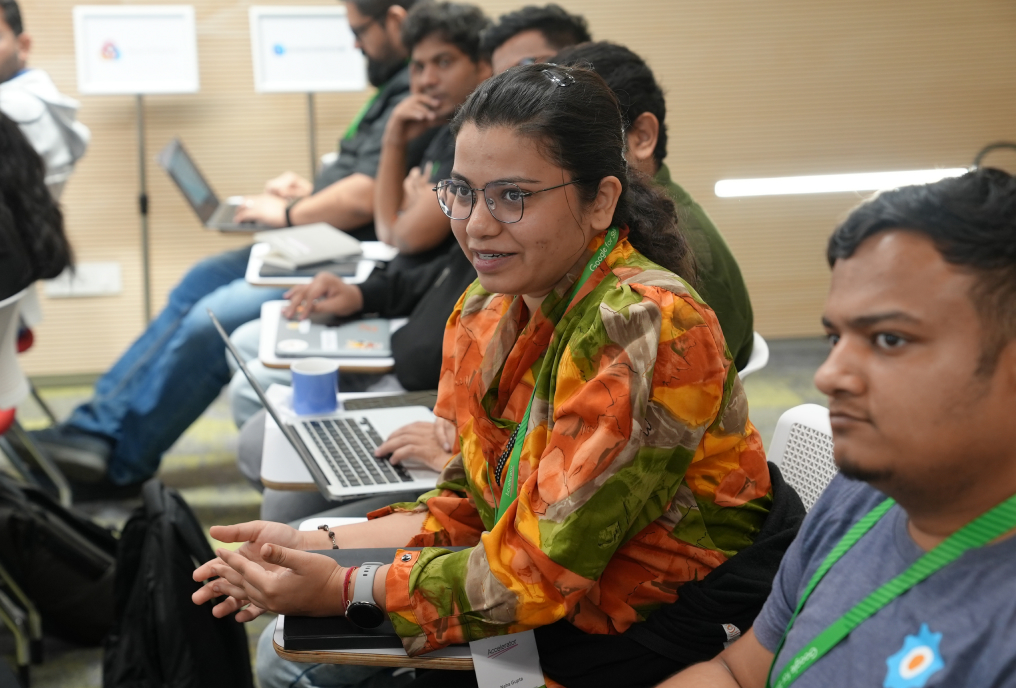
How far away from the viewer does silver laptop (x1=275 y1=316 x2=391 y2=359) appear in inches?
85.9

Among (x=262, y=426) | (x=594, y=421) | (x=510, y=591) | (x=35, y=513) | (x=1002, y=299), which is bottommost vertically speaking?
(x=35, y=513)

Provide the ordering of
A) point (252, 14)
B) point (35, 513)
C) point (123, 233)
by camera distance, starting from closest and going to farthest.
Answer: point (35, 513), point (252, 14), point (123, 233)

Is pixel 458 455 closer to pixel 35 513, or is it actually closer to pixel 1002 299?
pixel 1002 299

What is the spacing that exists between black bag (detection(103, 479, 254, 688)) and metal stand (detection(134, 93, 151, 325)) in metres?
2.49

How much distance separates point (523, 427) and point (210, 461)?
96.4 inches

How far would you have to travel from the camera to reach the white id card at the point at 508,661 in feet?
3.97

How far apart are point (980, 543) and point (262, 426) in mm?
1833

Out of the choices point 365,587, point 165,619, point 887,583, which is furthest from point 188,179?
point 887,583

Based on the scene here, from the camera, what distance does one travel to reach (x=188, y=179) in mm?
3549

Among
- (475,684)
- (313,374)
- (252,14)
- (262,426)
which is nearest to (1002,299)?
(475,684)

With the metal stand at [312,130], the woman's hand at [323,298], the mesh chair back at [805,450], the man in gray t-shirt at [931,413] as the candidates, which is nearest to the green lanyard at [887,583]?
the man in gray t-shirt at [931,413]

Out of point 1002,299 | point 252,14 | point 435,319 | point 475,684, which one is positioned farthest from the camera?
point 252,14

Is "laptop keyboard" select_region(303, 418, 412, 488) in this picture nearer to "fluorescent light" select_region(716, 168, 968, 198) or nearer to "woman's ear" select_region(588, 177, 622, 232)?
"woman's ear" select_region(588, 177, 622, 232)

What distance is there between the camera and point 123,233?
4.13m
